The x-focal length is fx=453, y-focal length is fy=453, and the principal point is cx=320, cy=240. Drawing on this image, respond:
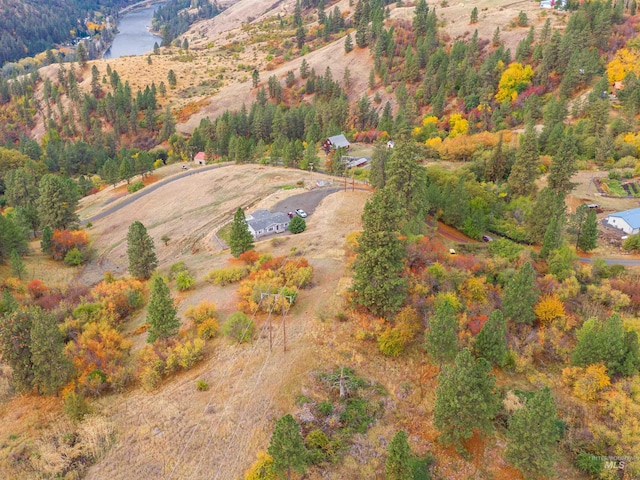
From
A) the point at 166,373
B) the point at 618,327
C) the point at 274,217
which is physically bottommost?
the point at 274,217

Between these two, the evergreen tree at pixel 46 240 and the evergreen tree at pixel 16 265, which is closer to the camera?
the evergreen tree at pixel 16 265

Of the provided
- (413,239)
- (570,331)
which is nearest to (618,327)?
(570,331)

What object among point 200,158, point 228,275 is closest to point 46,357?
point 228,275

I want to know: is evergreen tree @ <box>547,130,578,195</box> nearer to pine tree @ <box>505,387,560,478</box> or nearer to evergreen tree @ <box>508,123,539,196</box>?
evergreen tree @ <box>508,123,539,196</box>

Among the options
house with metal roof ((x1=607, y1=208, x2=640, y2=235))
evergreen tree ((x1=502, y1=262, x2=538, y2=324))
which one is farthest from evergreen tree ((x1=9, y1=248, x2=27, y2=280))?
house with metal roof ((x1=607, y1=208, x2=640, y2=235))

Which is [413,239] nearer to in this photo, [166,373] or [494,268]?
[494,268]

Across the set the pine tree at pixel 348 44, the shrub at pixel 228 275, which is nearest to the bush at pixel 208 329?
the shrub at pixel 228 275

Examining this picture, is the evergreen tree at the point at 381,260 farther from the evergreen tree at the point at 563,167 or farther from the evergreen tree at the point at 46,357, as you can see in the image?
the evergreen tree at the point at 563,167

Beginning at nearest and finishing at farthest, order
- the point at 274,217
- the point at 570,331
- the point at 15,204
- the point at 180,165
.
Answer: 1. the point at 570,331
2. the point at 274,217
3. the point at 15,204
4. the point at 180,165
